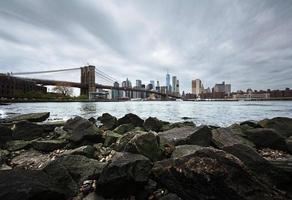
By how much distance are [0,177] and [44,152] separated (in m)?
3.62

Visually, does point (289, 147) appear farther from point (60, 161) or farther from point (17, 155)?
point (17, 155)

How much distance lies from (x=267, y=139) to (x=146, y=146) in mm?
4794

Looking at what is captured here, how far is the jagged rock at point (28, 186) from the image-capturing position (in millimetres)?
3543

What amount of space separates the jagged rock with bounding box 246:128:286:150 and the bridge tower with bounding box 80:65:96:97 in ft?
303

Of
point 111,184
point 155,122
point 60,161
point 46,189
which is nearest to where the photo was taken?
point 46,189

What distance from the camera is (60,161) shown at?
5.06 meters

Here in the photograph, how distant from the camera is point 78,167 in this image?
5.09m

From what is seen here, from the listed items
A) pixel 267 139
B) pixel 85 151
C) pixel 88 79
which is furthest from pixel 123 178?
pixel 88 79

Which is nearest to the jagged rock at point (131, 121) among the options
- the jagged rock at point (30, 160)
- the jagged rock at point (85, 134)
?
the jagged rock at point (85, 134)

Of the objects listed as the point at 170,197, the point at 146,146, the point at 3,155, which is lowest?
the point at 170,197

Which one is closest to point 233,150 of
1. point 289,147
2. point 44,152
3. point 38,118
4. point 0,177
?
point 289,147

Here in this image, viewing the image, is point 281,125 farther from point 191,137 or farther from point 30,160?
point 30,160

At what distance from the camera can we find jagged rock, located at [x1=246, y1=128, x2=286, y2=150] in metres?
7.70

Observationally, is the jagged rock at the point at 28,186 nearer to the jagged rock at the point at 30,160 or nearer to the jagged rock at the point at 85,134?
the jagged rock at the point at 30,160
